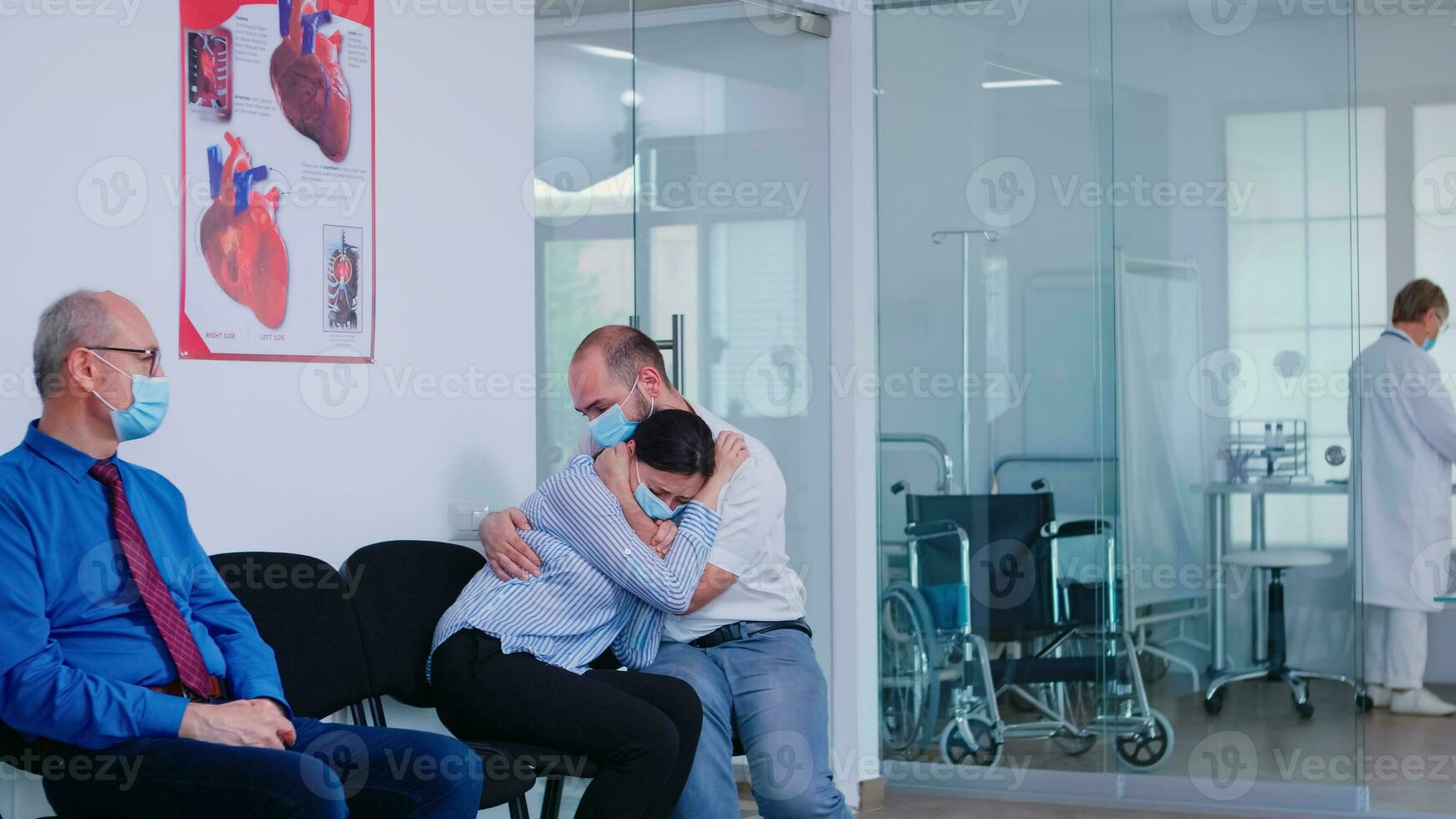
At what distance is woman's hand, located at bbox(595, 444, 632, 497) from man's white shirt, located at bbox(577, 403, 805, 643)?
20 centimetres

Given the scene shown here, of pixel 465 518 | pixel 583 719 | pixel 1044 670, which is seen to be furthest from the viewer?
pixel 1044 670

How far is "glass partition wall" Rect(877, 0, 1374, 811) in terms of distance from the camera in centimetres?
439

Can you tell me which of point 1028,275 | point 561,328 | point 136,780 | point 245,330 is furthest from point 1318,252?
point 136,780

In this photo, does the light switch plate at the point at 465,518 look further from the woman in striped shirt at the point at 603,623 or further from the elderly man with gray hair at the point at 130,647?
the elderly man with gray hair at the point at 130,647

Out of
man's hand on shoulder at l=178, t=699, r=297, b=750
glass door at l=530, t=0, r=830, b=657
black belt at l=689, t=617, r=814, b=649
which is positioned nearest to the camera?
man's hand on shoulder at l=178, t=699, r=297, b=750

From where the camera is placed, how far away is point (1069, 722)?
452 cm

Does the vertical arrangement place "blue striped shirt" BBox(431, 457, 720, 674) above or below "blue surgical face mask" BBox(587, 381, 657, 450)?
below

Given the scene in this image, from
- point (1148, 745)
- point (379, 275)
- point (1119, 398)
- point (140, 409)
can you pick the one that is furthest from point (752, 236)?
point (140, 409)

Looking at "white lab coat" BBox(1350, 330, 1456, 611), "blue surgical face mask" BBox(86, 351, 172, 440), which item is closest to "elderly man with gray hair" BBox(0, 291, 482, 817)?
"blue surgical face mask" BBox(86, 351, 172, 440)

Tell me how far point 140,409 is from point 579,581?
2.95ft

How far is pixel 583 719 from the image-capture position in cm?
277

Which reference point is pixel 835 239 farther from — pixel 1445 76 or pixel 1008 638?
pixel 1445 76

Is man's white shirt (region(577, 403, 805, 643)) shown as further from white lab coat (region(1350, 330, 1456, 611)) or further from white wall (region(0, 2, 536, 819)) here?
white lab coat (region(1350, 330, 1456, 611))

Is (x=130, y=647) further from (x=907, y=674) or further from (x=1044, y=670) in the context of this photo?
(x=1044, y=670)
